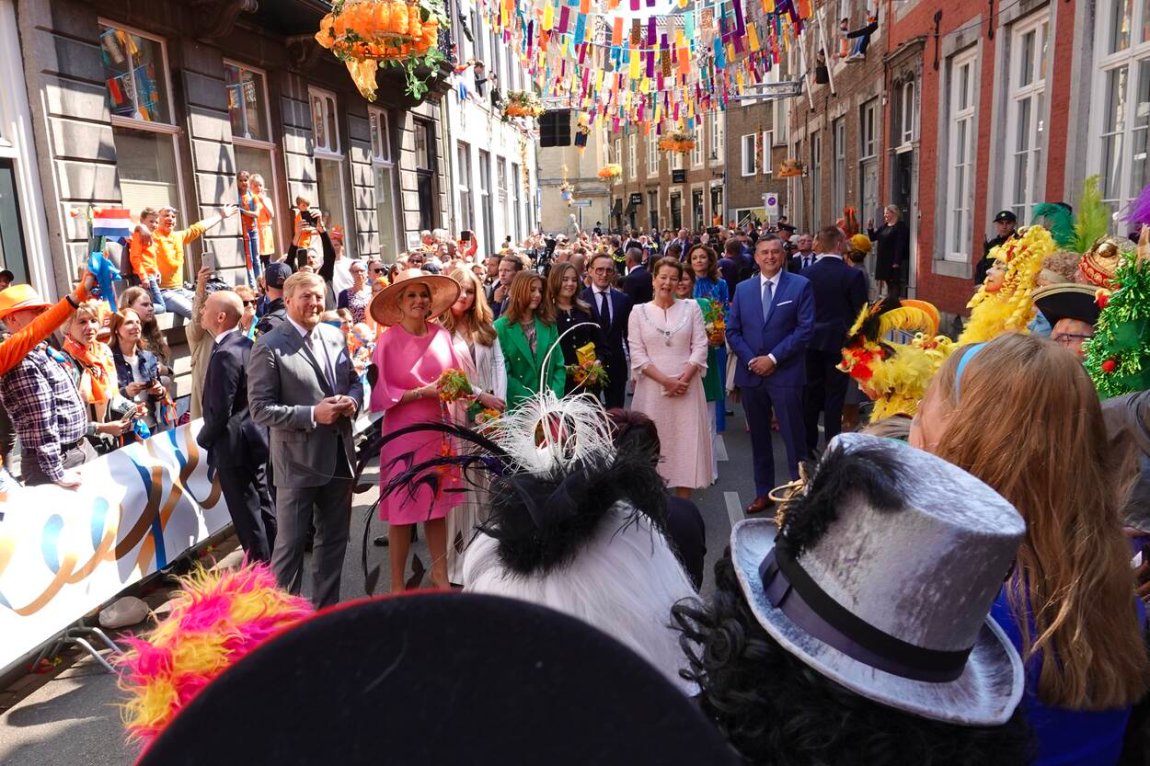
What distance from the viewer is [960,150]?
12.5 m

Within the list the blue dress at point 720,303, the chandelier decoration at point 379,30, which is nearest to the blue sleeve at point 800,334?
the blue dress at point 720,303

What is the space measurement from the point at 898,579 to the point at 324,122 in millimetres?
13676

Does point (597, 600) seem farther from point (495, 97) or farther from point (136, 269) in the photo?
point (495, 97)

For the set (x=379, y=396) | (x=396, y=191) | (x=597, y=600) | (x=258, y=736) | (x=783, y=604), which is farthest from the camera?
(x=396, y=191)

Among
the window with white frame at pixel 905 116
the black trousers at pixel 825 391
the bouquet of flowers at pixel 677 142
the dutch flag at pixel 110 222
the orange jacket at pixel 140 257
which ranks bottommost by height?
the black trousers at pixel 825 391

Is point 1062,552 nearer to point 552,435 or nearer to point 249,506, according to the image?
point 552,435

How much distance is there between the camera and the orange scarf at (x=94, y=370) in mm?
4977

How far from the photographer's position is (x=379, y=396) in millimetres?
4492

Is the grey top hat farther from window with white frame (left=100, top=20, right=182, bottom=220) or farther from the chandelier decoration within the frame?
window with white frame (left=100, top=20, right=182, bottom=220)

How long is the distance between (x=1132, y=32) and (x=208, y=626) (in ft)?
29.9

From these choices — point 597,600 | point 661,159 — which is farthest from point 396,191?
point 661,159

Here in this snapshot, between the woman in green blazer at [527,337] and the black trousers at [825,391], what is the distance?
8.49 feet

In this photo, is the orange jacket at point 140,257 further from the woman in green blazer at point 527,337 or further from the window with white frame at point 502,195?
the window with white frame at point 502,195

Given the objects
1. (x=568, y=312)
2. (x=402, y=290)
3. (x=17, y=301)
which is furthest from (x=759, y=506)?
(x=17, y=301)
